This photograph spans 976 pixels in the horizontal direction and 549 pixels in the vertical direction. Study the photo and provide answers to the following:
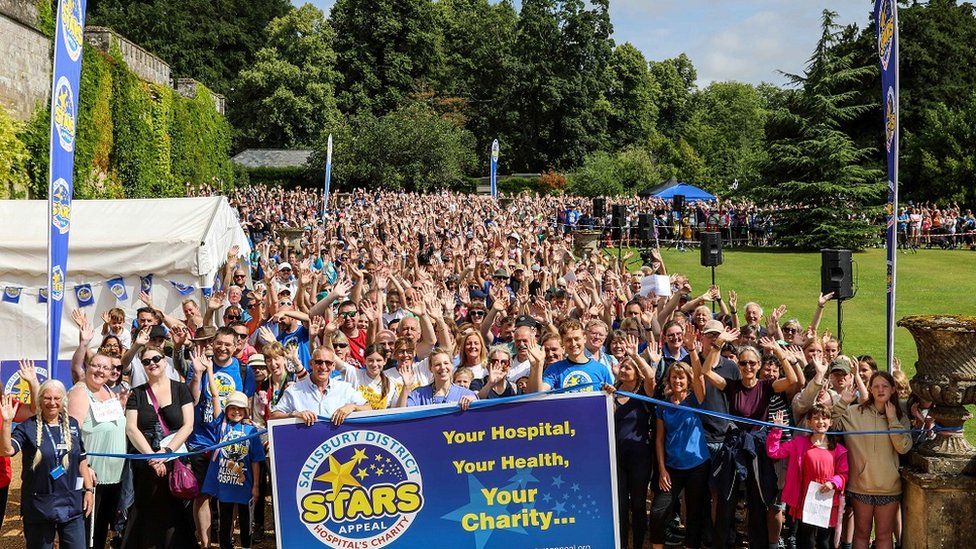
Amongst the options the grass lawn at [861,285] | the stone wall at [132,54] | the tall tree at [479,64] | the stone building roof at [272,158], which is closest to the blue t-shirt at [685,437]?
the grass lawn at [861,285]

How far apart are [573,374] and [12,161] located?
18.3 m

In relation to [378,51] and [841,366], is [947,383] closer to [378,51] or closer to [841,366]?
[841,366]

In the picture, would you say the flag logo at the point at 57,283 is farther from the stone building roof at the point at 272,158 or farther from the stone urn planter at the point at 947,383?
the stone building roof at the point at 272,158

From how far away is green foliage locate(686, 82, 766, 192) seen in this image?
64562 mm

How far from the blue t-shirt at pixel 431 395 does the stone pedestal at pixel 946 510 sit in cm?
328

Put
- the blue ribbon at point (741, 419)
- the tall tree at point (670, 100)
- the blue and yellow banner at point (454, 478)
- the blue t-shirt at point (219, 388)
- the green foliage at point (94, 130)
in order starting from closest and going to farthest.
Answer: the blue and yellow banner at point (454, 478), the blue ribbon at point (741, 419), the blue t-shirt at point (219, 388), the green foliage at point (94, 130), the tall tree at point (670, 100)

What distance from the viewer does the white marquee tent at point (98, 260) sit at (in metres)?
12.3

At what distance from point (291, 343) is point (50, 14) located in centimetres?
1933

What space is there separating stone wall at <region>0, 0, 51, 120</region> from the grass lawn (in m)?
17.3

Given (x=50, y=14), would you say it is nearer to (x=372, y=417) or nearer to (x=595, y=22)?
(x=372, y=417)

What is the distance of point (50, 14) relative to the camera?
24.5 metres

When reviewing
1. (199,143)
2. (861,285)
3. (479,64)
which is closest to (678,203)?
(861,285)

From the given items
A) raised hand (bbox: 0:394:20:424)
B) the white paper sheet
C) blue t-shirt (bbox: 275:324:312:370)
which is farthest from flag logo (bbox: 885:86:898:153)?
raised hand (bbox: 0:394:20:424)

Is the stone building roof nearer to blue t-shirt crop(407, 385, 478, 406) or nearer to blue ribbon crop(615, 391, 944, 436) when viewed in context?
blue t-shirt crop(407, 385, 478, 406)
